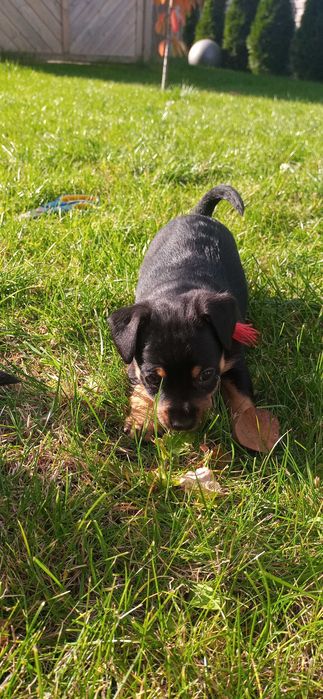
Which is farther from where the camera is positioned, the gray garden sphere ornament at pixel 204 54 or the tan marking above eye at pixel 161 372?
the gray garden sphere ornament at pixel 204 54

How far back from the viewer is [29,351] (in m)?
2.54

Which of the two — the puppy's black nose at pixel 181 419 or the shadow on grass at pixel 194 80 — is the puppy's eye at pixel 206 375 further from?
the shadow on grass at pixel 194 80

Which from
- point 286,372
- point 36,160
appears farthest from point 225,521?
point 36,160

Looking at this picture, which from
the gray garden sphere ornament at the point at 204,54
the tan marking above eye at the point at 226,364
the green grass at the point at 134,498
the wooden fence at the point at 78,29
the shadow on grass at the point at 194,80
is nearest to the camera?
the green grass at the point at 134,498

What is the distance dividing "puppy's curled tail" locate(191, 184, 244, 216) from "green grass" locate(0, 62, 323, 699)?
1.00 feet

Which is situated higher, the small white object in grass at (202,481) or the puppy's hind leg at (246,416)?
the puppy's hind leg at (246,416)

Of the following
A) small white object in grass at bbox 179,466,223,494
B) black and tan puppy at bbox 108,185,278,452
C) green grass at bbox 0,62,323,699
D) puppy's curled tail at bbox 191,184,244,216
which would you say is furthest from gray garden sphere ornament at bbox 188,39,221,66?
small white object in grass at bbox 179,466,223,494

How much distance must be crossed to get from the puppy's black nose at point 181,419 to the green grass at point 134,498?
0.05 meters

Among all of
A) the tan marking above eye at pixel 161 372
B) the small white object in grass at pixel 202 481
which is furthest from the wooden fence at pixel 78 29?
the small white object in grass at pixel 202 481

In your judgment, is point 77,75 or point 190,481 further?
point 77,75

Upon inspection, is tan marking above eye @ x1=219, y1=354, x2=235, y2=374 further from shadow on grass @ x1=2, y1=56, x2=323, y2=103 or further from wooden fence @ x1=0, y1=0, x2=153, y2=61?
wooden fence @ x1=0, y1=0, x2=153, y2=61

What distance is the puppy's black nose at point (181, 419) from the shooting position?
204 cm

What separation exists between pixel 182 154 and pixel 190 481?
3827 mm

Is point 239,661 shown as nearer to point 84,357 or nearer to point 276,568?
point 276,568
